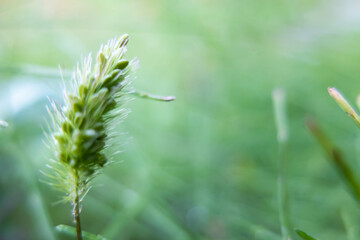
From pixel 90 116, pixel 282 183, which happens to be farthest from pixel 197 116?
pixel 90 116

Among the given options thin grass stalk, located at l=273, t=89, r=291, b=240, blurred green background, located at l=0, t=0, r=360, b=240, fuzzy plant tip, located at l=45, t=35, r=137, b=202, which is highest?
fuzzy plant tip, located at l=45, t=35, r=137, b=202

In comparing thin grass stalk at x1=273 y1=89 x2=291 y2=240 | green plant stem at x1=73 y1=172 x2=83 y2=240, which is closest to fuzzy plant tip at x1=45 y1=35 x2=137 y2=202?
green plant stem at x1=73 y1=172 x2=83 y2=240

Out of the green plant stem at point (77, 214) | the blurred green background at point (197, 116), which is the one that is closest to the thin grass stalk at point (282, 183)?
the blurred green background at point (197, 116)

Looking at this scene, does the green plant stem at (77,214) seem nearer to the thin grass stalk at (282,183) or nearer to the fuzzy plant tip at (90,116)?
the fuzzy plant tip at (90,116)

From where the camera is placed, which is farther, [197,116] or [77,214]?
[197,116]

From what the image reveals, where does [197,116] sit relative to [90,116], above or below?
below

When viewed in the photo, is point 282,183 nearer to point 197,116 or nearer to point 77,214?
point 77,214

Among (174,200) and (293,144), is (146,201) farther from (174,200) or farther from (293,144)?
(293,144)

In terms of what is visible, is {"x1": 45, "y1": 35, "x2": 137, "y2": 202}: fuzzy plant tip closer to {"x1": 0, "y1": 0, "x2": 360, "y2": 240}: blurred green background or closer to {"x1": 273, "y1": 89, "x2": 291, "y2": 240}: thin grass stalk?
{"x1": 0, "y1": 0, "x2": 360, "y2": 240}: blurred green background
